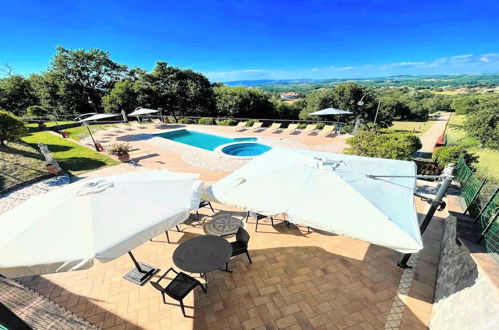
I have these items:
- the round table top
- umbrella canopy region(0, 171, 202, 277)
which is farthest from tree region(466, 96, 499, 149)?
umbrella canopy region(0, 171, 202, 277)

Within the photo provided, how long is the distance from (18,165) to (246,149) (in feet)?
39.7

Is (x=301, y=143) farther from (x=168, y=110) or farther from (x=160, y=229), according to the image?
(x=168, y=110)

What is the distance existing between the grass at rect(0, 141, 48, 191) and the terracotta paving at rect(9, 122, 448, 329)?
7.08 metres

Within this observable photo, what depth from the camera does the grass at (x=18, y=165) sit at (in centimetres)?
884

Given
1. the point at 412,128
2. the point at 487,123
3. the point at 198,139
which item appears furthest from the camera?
the point at 412,128

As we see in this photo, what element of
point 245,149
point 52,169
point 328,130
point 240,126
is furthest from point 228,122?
point 52,169

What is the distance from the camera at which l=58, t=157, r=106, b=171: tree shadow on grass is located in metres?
10.7

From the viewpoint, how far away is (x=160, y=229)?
3.13 m

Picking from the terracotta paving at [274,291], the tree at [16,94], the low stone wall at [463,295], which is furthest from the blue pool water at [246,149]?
the tree at [16,94]

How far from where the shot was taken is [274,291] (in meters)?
4.09

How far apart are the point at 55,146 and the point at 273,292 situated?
17.5m

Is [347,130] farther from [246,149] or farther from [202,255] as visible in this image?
[202,255]

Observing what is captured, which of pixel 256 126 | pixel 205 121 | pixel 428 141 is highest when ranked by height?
pixel 205 121

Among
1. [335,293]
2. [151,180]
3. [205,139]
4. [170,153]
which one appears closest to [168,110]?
[205,139]
